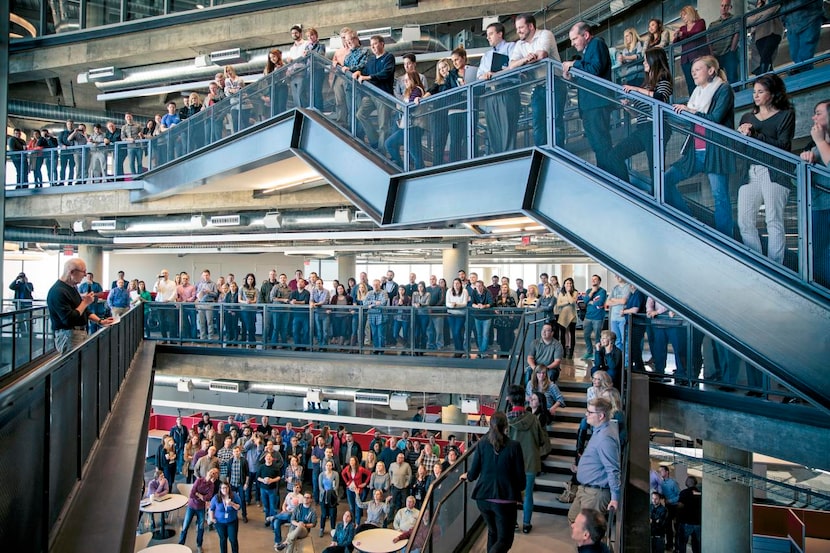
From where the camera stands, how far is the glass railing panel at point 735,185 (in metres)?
A: 5.28

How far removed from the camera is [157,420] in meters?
26.2

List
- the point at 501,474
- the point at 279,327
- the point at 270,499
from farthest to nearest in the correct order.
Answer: the point at 270,499 < the point at 279,327 < the point at 501,474

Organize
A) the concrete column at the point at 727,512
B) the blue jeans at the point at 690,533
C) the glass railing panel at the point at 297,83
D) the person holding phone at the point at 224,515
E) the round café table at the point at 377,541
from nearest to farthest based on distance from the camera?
1. the round café table at the point at 377,541
2. the concrete column at the point at 727,512
3. the glass railing panel at the point at 297,83
4. the blue jeans at the point at 690,533
5. the person holding phone at the point at 224,515

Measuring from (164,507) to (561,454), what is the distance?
962 cm

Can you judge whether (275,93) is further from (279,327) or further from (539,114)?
(539,114)

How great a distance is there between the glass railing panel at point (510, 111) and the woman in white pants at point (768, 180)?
2.07 meters

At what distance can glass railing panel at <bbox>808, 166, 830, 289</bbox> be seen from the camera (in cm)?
508

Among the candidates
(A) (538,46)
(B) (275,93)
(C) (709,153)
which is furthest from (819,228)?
(B) (275,93)

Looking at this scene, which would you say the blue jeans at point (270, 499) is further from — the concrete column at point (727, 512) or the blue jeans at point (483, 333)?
the concrete column at point (727, 512)

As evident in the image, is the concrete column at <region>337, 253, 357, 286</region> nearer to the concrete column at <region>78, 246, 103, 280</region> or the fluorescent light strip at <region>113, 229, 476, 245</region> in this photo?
the fluorescent light strip at <region>113, 229, 476, 245</region>

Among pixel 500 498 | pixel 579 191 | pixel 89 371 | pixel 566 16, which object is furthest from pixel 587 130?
pixel 566 16

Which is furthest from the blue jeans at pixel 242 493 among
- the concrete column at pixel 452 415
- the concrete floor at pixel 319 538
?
the concrete column at pixel 452 415

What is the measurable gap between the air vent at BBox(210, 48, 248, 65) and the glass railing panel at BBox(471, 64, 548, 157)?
15344 mm

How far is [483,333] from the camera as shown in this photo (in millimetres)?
13695
